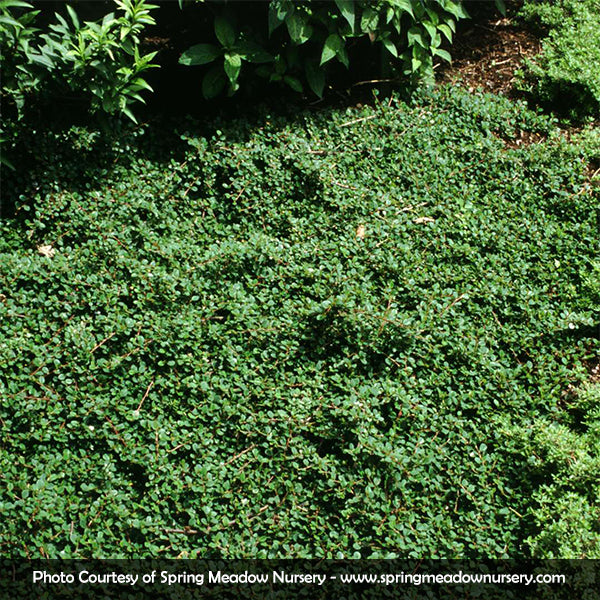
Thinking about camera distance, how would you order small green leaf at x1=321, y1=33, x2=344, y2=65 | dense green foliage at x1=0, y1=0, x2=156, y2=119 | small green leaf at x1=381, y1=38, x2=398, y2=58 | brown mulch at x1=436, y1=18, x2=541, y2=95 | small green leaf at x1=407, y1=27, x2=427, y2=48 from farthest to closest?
brown mulch at x1=436, y1=18, x2=541, y2=95
small green leaf at x1=407, y1=27, x2=427, y2=48
small green leaf at x1=381, y1=38, x2=398, y2=58
small green leaf at x1=321, y1=33, x2=344, y2=65
dense green foliage at x1=0, y1=0, x2=156, y2=119

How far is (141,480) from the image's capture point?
2.95m

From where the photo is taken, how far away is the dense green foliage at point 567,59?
4773 millimetres

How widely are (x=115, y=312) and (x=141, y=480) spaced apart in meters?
0.85

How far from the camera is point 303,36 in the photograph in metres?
3.96

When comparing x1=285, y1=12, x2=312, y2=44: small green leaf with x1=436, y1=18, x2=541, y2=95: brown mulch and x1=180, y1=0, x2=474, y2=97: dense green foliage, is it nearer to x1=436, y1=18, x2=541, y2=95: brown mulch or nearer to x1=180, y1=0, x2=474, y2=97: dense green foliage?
x1=180, y1=0, x2=474, y2=97: dense green foliage

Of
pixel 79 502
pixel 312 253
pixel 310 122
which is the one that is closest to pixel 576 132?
pixel 310 122

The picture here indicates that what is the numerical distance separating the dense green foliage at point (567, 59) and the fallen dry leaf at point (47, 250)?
343 cm

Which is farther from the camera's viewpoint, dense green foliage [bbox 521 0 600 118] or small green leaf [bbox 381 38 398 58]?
dense green foliage [bbox 521 0 600 118]

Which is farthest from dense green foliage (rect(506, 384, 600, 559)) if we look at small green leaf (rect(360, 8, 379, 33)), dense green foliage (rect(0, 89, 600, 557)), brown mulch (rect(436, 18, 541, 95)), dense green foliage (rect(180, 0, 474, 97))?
brown mulch (rect(436, 18, 541, 95))

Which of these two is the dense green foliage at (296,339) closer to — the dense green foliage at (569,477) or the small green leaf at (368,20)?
the dense green foliage at (569,477)

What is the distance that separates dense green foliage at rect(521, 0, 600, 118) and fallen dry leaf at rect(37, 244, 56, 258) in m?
3.43

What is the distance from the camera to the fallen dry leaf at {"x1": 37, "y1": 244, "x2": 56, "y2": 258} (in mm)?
3626

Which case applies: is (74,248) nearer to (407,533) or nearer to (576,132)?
(407,533)

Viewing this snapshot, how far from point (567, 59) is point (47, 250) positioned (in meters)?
3.81
